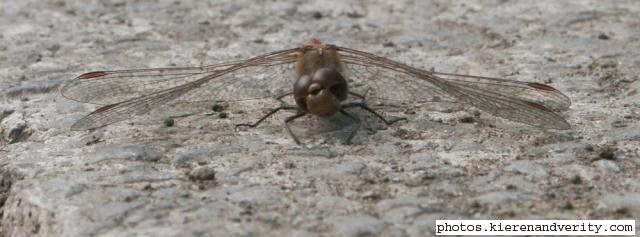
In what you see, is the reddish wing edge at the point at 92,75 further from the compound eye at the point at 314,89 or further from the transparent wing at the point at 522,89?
the transparent wing at the point at 522,89

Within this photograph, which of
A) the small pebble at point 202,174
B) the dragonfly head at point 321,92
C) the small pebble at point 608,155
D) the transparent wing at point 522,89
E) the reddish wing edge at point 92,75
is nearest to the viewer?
the small pebble at point 202,174

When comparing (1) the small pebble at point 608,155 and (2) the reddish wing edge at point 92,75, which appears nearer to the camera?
(1) the small pebble at point 608,155

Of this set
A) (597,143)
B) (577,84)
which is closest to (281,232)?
(597,143)

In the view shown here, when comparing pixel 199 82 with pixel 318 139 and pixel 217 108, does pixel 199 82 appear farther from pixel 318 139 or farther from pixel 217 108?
pixel 318 139

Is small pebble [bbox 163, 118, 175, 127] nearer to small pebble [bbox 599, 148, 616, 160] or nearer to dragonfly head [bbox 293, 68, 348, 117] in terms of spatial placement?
dragonfly head [bbox 293, 68, 348, 117]

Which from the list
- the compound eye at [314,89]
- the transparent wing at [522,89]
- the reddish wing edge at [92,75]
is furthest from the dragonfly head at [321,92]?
the reddish wing edge at [92,75]

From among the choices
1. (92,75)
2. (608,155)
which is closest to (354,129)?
(608,155)
